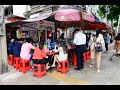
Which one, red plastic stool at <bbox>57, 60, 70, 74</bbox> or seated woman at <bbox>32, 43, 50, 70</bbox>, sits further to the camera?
red plastic stool at <bbox>57, 60, 70, 74</bbox>

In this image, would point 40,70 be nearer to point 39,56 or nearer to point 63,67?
point 39,56

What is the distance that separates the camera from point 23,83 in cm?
628

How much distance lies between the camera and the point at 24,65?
7.46 metres

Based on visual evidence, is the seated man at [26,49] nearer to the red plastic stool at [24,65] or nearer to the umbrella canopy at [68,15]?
the red plastic stool at [24,65]

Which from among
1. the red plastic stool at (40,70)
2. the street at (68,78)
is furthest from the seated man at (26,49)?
the red plastic stool at (40,70)

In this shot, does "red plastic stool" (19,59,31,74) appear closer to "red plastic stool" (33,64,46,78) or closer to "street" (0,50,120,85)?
"street" (0,50,120,85)

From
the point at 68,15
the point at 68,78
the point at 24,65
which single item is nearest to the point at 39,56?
the point at 24,65

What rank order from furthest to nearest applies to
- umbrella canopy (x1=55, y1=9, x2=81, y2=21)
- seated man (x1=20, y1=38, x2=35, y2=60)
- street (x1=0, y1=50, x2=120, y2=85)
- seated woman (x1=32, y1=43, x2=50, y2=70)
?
seated man (x1=20, y1=38, x2=35, y2=60) → seated woman (x1=32, y1=43, x2=50, y2=70) → umbrella canopy (x1=55, y1=9, x2=81, y2=21) → street (x1=0, y1=50, x2=120, y2=85)

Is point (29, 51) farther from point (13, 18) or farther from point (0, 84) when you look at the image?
point (13, 18)

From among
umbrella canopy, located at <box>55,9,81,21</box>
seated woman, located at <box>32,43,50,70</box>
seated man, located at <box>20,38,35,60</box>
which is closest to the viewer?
umbrella canopy, located at <box>55,9,81,21</box>

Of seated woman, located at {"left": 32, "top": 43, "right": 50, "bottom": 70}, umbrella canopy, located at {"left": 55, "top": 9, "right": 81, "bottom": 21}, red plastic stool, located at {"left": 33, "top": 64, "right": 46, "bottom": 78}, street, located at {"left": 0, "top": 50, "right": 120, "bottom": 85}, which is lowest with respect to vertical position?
street, located at {"left": 0, "top": 50, "right": 120, "bottom": 85}

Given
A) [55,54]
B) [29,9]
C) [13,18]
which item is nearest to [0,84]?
[55,54]

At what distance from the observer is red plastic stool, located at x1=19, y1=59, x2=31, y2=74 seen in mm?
7430

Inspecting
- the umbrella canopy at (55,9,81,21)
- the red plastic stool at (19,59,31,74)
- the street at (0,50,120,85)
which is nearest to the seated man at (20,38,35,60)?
the red plastic stool at (19,59,31,74)
